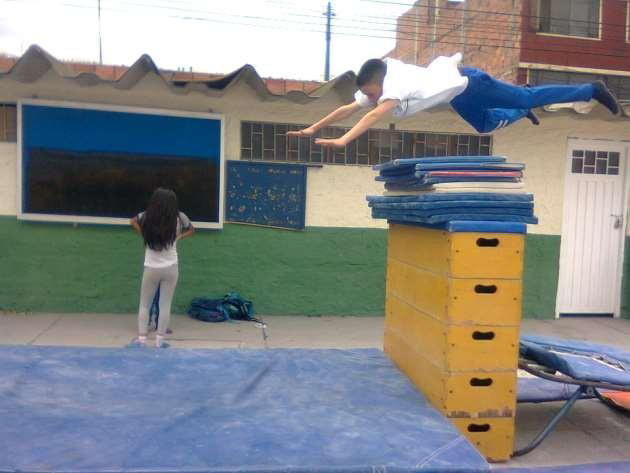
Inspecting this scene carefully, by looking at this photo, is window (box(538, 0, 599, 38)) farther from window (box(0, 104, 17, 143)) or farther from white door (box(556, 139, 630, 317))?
window (box(0, 104, 17, 143))

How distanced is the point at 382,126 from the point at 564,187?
2.75 meters

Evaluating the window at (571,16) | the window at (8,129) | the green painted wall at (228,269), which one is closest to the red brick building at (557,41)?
the window at (571,16)

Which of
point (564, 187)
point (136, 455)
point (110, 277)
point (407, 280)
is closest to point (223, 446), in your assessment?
point (136, 455)

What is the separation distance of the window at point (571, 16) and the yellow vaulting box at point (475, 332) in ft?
64.7

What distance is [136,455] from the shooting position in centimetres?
257

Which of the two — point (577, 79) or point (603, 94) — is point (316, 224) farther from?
point (577, 79)

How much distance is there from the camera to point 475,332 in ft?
11.4

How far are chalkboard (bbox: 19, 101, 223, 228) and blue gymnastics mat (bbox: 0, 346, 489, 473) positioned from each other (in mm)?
3670

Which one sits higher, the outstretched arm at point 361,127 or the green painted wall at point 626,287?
the outstretched arm at point 361,127

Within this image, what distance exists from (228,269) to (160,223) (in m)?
2.03

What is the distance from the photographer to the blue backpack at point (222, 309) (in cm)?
757

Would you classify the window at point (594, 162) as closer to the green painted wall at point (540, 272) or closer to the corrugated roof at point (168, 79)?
the green painted wall at point (540, 272)

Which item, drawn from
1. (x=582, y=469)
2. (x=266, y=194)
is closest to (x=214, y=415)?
(x=582, y=469)

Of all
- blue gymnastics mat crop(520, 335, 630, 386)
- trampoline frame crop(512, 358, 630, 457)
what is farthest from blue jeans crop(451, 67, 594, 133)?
trampoline frame crop(512, 358, 630, 457)
